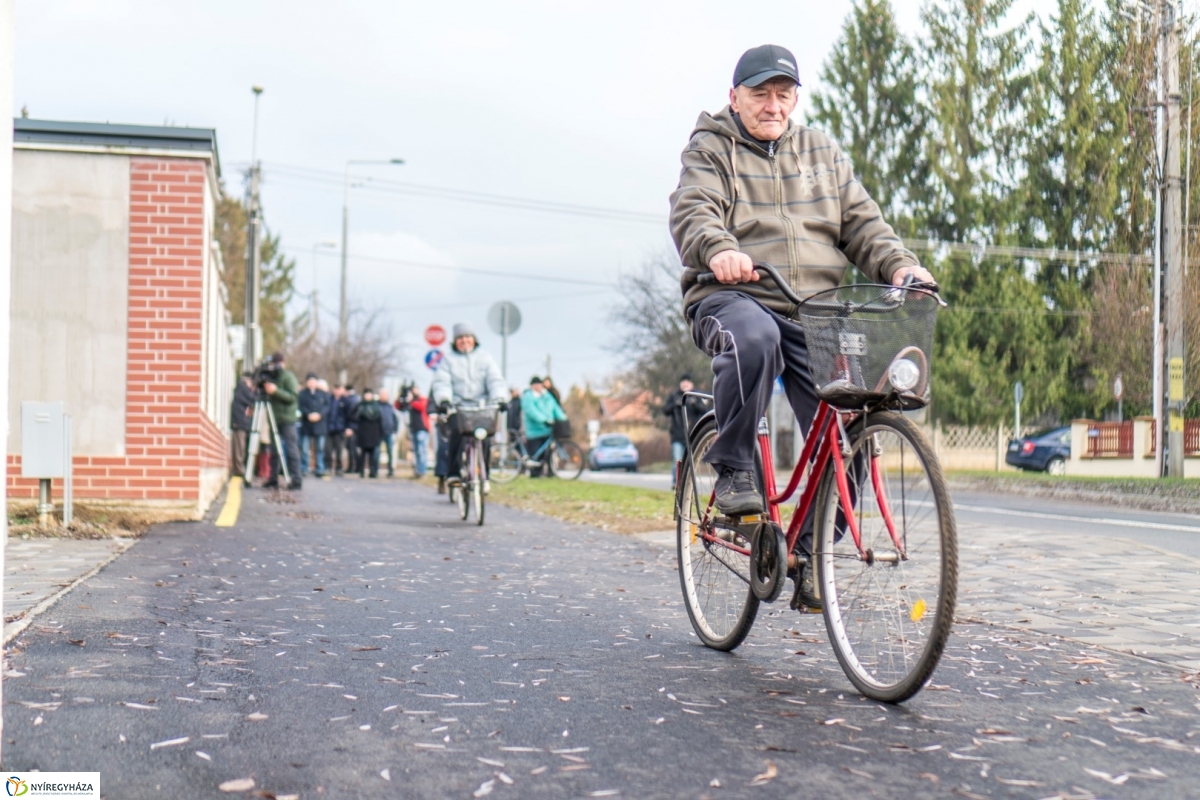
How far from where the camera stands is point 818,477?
168 inches

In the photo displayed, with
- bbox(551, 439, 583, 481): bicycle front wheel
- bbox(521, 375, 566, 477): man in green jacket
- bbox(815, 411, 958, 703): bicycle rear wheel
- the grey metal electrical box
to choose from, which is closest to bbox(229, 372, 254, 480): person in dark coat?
bbox(521, 375, 566, 477): man in green jacket

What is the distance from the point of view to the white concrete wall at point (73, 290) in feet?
33.0

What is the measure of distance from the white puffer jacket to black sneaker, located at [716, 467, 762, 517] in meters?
7.89

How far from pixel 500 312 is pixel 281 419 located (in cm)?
503

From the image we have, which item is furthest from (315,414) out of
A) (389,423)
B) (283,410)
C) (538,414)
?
(283,410)

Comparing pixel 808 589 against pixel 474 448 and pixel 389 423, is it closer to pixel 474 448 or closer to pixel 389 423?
pixel 474 448

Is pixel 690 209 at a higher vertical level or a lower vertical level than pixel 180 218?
lower

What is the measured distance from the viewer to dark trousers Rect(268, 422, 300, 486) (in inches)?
677

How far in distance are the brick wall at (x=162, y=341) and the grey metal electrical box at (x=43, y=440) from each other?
94 cm

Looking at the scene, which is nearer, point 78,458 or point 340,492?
point 78,458

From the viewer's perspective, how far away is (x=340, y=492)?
657 inches

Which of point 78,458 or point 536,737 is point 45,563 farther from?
point 536,737

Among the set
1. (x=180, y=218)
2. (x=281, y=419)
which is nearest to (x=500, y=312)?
(x=281, y=419)

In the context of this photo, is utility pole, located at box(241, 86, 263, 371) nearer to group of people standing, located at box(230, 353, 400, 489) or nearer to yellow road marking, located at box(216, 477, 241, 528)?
group of people standing, located at box(230, 353, 400, 489)
